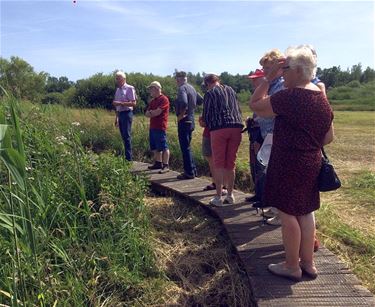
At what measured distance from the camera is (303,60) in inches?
112

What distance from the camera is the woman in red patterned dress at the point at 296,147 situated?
9.43 ft

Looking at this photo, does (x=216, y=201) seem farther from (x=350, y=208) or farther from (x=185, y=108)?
(x=350, y=208)

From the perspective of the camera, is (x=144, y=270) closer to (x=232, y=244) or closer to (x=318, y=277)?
(x=232, y=244)

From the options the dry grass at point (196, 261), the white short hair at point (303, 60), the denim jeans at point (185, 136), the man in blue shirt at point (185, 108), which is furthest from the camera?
the denim jeans at point (185, 136)

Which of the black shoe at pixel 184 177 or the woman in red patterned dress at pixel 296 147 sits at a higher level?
the woman in red patterned dress at pixel 296 147

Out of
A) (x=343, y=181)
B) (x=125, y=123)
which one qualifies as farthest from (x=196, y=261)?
(x=343, y=181)

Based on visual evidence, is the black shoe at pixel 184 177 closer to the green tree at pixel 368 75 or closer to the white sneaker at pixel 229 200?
the white sneaker at pixel 229 200

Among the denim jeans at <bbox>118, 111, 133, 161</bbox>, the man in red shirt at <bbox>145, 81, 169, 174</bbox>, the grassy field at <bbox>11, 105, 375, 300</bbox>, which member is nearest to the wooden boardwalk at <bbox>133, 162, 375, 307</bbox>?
the grassy field at <bbox>11, 105, 375, 300</bbox>

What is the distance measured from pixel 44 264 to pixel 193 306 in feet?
3.73

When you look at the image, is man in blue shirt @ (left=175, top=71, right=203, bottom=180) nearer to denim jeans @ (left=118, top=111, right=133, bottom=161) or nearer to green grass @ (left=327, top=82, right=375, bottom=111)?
denim jeans @ (left=118, top=111, right=133, bottom=161)

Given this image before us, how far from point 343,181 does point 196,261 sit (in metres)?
4.26

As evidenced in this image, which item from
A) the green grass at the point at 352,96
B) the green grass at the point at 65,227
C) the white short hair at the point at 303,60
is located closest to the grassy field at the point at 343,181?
the green grass at the point at 65,227

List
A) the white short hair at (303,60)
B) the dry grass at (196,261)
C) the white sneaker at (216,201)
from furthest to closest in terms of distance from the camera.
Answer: the white sneaker at (216,201) < the dry grass at (196,261) < the white short hair at (303,60)

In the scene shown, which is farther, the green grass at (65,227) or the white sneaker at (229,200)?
the white sneaker at (229,200)
